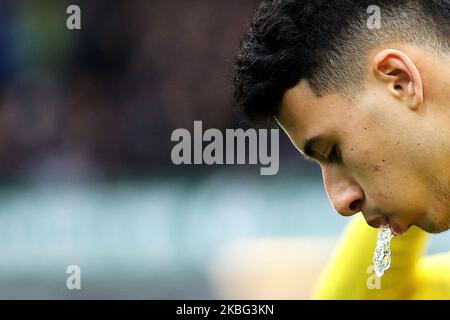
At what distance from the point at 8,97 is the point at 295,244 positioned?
1.83 metres

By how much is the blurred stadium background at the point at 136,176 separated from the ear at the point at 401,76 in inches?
105

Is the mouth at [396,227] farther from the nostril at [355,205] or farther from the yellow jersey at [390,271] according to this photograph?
the yellow jersey at [390,271]

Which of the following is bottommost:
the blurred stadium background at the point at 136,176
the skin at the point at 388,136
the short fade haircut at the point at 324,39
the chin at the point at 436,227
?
the chin at the point at 436,227

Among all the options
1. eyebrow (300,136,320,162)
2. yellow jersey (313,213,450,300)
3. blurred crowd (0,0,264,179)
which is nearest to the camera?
eyebrow (300,136,320,162)

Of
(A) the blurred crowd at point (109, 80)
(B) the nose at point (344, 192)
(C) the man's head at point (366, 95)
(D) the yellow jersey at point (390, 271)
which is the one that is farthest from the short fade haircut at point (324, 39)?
(A) the blurred crowd at point (109, 80)

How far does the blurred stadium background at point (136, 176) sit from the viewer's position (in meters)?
4.50

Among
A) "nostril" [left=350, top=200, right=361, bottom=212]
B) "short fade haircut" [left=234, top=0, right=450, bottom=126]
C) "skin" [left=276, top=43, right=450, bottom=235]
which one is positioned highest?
"short fade haircut" [left=234, top=0, right=450, bottom=126]

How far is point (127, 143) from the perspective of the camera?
511 cm

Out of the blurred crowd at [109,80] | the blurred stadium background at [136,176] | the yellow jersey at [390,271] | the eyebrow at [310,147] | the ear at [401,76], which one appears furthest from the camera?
the blurred crowd at [109,80]

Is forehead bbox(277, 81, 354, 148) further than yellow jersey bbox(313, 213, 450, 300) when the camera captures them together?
No

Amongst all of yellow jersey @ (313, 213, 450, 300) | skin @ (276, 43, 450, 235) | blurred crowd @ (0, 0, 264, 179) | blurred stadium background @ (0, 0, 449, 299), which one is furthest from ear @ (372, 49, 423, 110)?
blurred crowd @ (0, 0, 264, 179)

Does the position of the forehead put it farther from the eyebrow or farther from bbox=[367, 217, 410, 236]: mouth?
bbox=[367, 217, 410, 236]: mouth

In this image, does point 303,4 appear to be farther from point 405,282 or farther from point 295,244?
point 295,244

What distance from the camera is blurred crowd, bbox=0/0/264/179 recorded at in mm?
5074
